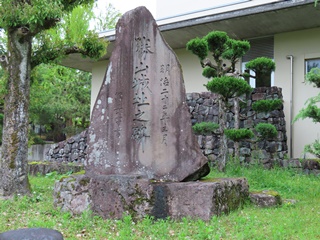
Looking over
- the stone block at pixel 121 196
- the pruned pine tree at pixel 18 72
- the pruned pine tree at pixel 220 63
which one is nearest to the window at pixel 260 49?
the pruned pine tree at pixel 220 63

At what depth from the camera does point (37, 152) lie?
20.5m

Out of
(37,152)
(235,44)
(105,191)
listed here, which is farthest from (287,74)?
(37,152)

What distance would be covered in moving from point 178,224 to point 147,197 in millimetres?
684

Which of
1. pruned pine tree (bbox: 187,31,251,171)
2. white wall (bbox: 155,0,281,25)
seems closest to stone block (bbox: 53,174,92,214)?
pruned pine tree (bbox: 187,31,251,171)

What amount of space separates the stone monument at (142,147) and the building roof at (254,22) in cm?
572

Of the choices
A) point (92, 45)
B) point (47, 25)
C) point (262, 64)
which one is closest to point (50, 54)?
point (92, 45)

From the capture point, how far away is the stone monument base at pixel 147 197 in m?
6.19

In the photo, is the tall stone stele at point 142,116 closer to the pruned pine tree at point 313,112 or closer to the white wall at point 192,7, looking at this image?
the pruned pine tree at point 313,112

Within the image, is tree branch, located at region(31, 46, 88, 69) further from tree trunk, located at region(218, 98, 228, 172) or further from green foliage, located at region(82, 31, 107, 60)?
tree trunk, located at region(218, 98, 228, 172)

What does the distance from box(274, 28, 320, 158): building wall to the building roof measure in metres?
0.35

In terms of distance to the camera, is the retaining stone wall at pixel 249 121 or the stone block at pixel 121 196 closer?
the stone block at pixel 121 196

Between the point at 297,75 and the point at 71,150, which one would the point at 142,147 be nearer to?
the point at 297,75

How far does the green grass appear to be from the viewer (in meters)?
5.32

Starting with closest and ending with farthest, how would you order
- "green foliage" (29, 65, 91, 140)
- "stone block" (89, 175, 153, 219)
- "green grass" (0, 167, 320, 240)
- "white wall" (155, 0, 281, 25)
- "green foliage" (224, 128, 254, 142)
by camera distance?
"green grass" (0, 167, 320, 240), "stone block" (89, 175, 153, 219), "green foliage" (224, 128, 254, 142), "white wall" (155, 0, 281, 25), "green foliage" (29, 65, 91, 140)
